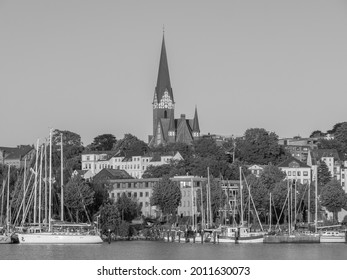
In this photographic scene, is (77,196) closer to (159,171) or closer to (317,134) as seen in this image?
(159,171)

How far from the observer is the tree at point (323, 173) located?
392ft

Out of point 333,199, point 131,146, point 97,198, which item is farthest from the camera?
point 131,146

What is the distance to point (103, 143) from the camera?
163m

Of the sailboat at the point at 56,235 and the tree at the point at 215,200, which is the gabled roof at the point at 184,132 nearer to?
the tree at the point at 215,200

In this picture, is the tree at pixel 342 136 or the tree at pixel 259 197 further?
the tree at pixel 342 136

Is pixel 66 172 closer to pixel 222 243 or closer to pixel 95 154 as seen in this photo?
pixel 222 243

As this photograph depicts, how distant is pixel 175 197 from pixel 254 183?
861cm

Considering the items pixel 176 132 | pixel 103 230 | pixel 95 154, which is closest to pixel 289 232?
pixel 103 230

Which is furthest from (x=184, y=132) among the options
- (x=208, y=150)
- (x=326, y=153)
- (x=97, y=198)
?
(x=97, y=198)

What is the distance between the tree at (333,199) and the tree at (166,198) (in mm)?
13078

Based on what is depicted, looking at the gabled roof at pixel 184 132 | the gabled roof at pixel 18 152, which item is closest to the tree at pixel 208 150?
the gabled roof at pixel 18 152

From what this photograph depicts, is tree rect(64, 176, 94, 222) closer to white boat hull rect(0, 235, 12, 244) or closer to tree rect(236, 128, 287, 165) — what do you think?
white boat hull rect(0, 235, 12, 244)

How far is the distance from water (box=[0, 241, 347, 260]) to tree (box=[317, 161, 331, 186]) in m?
50.7

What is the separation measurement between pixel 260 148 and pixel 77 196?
5513cm
